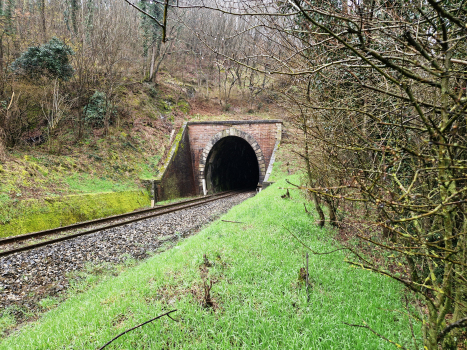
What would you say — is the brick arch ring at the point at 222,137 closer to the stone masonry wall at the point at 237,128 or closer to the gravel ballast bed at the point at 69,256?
the stone masonry wall at the point at 237,128

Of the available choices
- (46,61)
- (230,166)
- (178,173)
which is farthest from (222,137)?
(46,61)

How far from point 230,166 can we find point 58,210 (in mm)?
18057

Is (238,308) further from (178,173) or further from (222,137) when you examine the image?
(222,137)

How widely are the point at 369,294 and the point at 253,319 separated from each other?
170cm

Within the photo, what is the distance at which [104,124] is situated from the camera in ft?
54.7

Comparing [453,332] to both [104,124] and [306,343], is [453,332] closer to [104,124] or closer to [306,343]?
[306,343]

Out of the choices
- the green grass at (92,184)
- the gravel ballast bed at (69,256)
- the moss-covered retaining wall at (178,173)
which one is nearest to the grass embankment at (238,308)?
the gravel ballast bed at (69,256)

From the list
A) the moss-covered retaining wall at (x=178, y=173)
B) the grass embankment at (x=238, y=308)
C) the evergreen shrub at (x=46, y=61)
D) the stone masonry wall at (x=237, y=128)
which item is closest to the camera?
the grass embankment at (x=238, y=308)

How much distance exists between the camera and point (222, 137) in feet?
65.6

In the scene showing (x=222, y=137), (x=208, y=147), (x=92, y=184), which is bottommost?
(x=92, y=184)

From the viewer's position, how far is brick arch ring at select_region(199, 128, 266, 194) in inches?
780

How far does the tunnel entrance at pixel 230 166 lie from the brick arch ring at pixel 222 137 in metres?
0.45

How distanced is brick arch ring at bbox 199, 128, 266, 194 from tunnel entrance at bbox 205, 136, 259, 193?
1.48 feet

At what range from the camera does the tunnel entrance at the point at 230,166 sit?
70.0 ft
